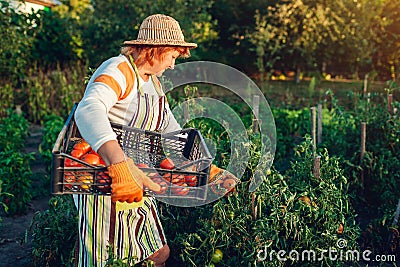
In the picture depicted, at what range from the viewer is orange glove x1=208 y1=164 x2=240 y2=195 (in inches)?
96.1

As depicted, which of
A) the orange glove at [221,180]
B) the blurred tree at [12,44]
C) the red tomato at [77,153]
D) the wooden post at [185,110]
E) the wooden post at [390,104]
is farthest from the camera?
the blurred tree at [12,44]

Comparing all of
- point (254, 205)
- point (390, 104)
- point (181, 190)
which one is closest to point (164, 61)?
point (181, 190)

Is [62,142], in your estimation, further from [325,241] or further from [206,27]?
[206,27]

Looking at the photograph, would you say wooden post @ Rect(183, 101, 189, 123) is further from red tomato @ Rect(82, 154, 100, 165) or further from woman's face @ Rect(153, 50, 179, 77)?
red tomato @ Rect(82, 154, 100, 165)

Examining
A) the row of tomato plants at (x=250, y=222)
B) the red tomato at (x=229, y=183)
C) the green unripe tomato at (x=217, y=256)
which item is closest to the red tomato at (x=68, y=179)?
the row of tomato plants at (x=250, y=222)

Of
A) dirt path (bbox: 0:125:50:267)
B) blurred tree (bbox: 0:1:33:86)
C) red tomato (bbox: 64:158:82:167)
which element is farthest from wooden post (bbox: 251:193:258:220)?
blurred tree (bbox: 0:1:33:86)

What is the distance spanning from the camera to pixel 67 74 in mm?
8320

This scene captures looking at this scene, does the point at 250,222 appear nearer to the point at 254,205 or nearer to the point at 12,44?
the point at 254,205

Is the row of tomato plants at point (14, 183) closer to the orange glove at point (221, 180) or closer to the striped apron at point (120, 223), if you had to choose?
the striped apron at point (120, 223)

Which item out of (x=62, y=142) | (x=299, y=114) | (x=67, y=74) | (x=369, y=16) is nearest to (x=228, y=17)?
(x=369, y=16)

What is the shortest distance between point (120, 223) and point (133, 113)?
1.65 feet

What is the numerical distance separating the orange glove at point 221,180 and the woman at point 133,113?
1.01ft

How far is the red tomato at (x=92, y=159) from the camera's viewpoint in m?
2.08

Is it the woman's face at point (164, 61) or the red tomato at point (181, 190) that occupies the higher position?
the woman's face at point (164, 61)
